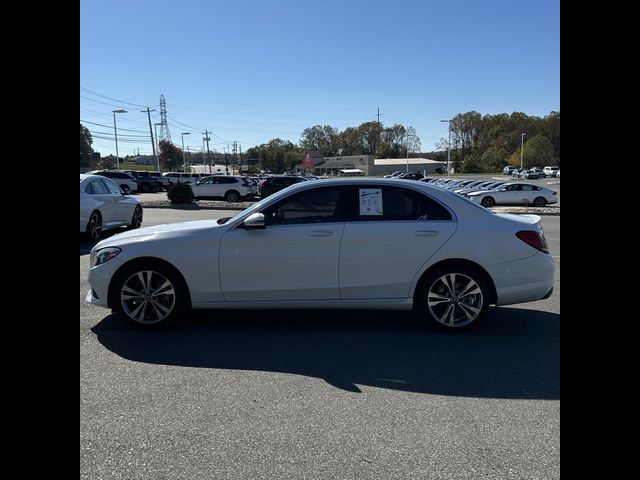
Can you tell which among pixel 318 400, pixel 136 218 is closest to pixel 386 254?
pixel 318 400

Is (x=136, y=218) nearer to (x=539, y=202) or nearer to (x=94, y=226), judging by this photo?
(x=94, y=226)

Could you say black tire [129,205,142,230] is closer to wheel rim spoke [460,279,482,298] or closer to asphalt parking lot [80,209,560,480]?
asphalt parking lot [80,209,560,480]

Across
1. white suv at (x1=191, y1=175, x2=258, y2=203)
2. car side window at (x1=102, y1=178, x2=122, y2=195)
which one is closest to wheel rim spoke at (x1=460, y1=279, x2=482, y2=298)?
car side window at (x1=102, y1=178, x2=122, y2=195)

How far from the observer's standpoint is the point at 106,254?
17.5 ft

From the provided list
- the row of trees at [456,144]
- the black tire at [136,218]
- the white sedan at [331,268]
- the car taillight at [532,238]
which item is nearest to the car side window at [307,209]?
the white sedan at [331,268]

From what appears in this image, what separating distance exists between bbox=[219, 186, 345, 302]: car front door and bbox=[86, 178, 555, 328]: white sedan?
1 centimetres

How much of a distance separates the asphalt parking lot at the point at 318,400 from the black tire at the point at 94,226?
6546 millimetres

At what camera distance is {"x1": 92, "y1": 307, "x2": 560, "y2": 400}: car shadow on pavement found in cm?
410

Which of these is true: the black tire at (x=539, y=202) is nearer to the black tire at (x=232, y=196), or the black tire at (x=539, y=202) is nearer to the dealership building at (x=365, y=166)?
the black tire at (x=232, y=196)

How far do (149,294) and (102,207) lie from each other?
780cm
